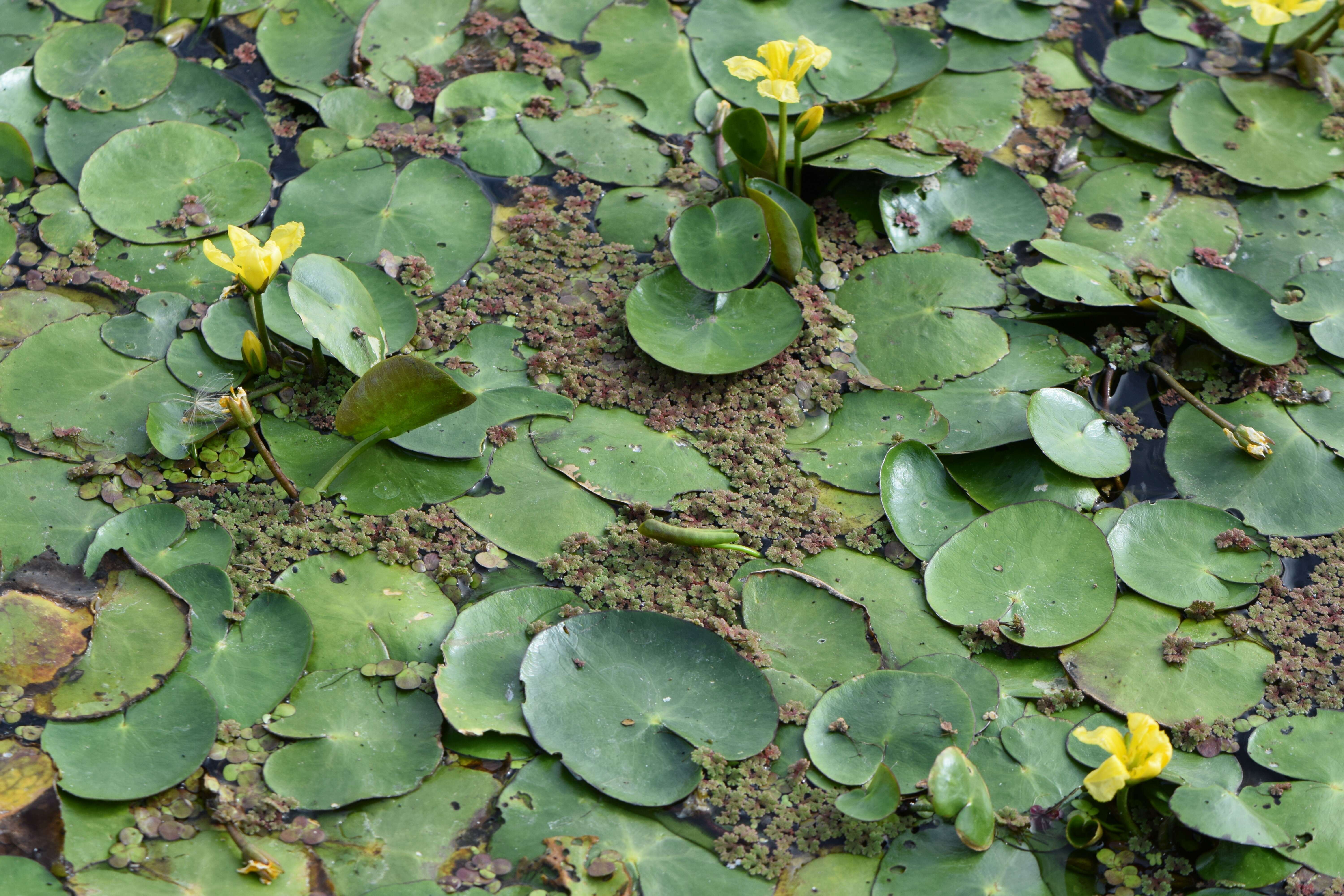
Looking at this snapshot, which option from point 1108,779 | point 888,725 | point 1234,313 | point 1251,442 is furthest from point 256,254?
point 1234,313

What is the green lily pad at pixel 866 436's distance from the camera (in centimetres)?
335

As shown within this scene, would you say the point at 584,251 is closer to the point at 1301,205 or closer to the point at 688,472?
the point at 688,472

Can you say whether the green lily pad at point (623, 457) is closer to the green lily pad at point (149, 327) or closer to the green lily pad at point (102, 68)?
the green lily pad at point (149, 327)

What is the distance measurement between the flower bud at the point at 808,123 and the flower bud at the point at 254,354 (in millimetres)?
1934

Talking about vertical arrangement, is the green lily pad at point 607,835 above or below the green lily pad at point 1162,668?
below

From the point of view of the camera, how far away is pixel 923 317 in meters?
3.66

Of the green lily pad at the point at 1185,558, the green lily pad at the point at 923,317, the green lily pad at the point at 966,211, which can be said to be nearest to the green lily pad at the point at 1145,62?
the green lily pad at the point at 966,211

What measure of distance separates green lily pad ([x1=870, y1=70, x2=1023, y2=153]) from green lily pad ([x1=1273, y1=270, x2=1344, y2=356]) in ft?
3.99

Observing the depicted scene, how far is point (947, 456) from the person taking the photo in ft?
11.0

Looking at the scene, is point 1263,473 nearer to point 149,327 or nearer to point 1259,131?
point 1259,131

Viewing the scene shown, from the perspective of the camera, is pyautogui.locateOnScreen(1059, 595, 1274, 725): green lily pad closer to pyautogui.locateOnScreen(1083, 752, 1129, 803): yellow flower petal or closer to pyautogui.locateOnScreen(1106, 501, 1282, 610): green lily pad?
pyautogui.locateOnScreen(1106, 501, 1282, 610): green lily pad

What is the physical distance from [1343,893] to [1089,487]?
4.10ft

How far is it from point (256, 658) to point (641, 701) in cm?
104

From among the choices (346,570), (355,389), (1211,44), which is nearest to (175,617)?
(346,570)
